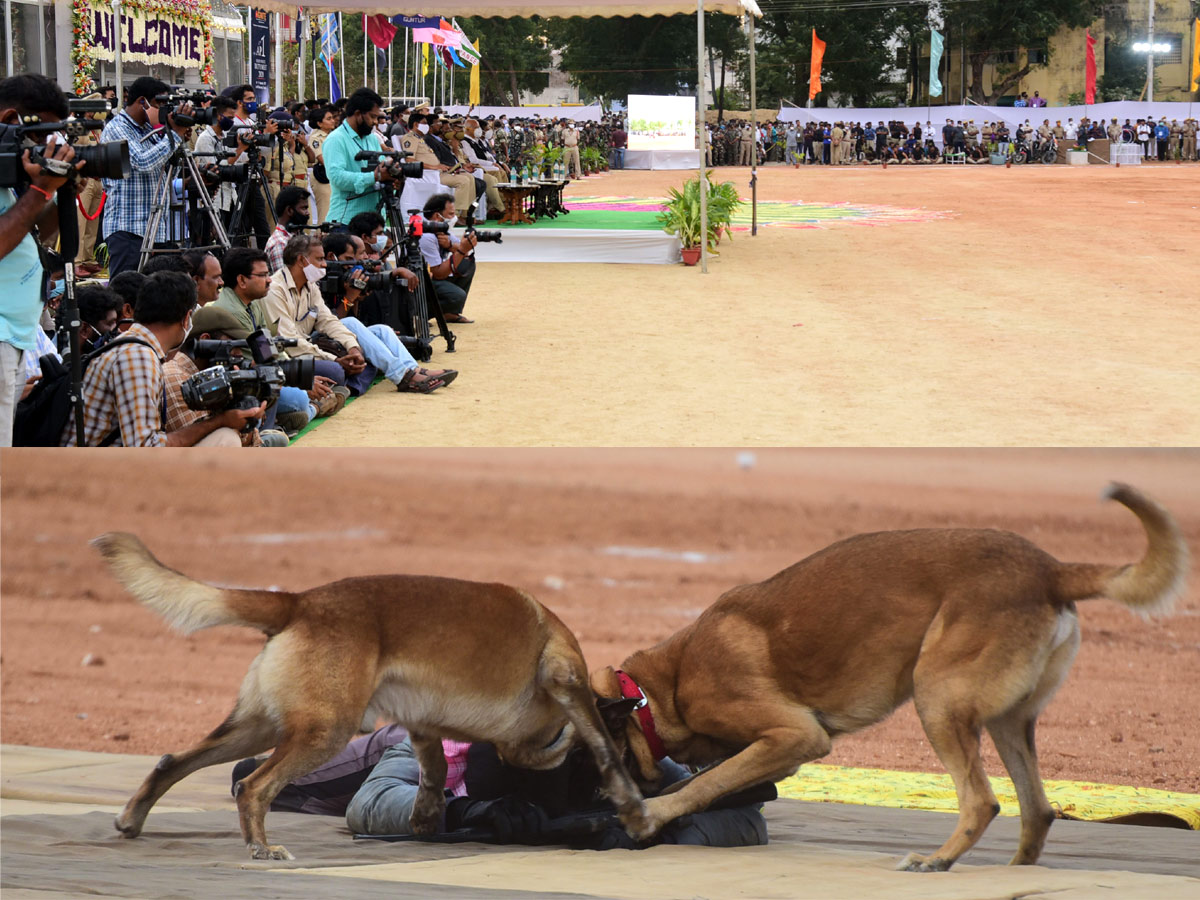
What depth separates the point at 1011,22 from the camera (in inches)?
2393

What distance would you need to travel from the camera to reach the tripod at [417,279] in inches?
401

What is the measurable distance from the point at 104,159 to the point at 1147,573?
158 inches

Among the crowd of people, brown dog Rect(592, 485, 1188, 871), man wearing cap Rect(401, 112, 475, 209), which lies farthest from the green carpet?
the crowd of people

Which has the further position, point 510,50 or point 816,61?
point 510,50

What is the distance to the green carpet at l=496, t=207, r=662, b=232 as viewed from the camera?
59.1 ft

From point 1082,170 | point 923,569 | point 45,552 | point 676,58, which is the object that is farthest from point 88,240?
point 676,58

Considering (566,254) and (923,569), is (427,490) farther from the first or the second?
(566,254)

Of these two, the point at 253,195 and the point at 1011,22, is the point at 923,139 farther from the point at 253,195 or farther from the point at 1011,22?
the point at 253,195

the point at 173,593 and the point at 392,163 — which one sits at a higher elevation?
the point at 392,163

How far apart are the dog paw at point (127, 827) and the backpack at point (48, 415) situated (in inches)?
78.9

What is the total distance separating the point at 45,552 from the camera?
15.5 ft

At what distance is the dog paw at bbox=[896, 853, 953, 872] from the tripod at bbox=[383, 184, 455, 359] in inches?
302

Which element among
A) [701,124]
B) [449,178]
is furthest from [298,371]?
[449,178]

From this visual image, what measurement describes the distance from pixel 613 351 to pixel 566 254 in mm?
6324
